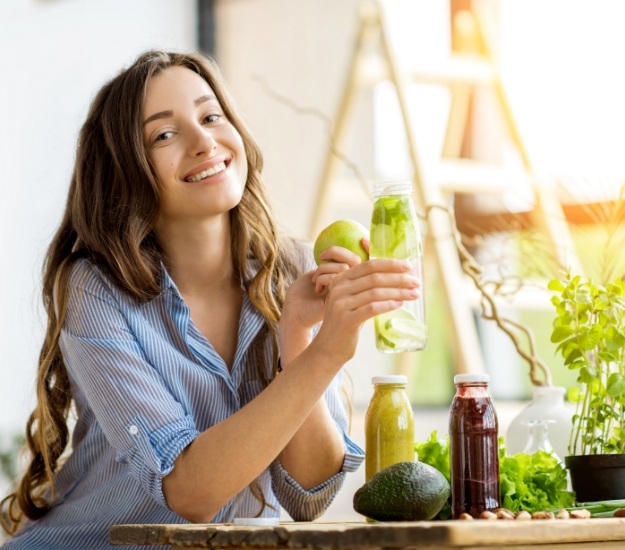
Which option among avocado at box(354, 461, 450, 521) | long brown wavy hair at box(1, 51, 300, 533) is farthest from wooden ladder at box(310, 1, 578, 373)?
avocado at box(354, 461, 450, 521)

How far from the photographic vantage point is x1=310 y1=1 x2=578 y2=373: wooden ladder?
2.48 metres

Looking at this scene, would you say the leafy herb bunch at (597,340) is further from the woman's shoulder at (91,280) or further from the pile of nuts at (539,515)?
the woman's shoulder at (91,280)

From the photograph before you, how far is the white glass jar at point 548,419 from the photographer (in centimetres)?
154

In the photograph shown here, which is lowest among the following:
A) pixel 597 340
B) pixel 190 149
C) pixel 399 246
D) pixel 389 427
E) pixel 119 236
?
pixel 389 427

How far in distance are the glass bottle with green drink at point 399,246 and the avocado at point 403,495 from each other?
23 cm

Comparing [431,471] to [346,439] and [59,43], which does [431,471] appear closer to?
[346,439]

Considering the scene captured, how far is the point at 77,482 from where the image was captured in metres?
1.72

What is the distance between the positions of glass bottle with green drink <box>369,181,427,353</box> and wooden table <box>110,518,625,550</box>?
0.39 meters

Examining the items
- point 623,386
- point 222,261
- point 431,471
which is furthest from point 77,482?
point 623,386

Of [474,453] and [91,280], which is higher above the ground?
[91,280]

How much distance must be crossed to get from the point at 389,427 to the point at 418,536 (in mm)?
495

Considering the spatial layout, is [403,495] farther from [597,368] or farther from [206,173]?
[206,173]

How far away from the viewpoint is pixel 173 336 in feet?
5.41

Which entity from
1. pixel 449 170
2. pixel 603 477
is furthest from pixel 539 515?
pixel 449 170
